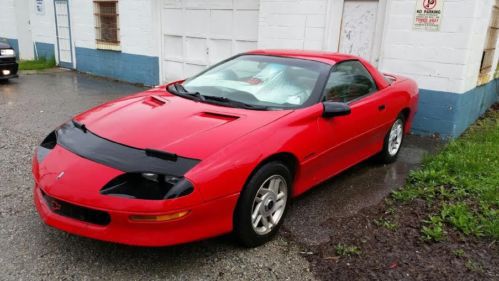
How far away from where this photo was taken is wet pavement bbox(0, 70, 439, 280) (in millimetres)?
2871

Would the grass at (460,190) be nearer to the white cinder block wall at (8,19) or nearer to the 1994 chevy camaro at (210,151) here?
the 1994 chevy camaro at (210,151)

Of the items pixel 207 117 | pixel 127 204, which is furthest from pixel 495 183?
pixel 127 204

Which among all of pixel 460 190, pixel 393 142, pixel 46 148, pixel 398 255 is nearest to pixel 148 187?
pixel 46 148

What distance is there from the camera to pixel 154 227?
263cm

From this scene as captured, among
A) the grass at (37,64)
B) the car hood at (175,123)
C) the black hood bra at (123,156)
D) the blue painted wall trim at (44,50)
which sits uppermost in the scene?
the car hood at (175,123)

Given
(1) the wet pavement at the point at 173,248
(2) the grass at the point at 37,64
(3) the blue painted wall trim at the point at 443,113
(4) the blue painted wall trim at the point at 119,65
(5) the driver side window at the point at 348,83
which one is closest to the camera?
(1) the wet pavement at the point at 173,248

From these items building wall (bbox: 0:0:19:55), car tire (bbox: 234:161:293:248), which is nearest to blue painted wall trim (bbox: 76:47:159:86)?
building wall (bbox: 0:0:19:55)

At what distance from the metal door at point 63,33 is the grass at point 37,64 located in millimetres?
320

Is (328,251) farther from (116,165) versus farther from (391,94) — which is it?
(391,94)

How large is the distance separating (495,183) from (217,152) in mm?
3198

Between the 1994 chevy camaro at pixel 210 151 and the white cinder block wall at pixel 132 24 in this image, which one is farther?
the white cinder block wall at pixel 132 24

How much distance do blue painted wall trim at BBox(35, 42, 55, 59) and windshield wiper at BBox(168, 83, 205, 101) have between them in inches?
436

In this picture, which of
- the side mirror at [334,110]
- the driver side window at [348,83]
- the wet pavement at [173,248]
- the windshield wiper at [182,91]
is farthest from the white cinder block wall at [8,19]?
the side mirror at [334,110]

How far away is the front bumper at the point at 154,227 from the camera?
103 inches
